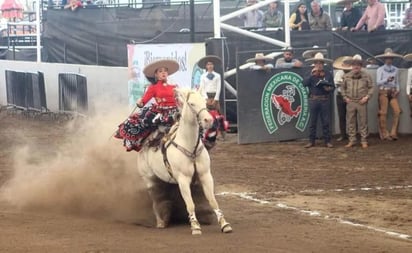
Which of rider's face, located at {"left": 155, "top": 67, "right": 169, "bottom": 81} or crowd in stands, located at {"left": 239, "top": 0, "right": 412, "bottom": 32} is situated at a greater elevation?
crowd in stands, located at {"left": 239, "top": 0, "right": 412, "bottom": 32}

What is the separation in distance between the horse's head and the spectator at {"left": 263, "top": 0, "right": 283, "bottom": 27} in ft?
46.3

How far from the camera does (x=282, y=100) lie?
1927cm

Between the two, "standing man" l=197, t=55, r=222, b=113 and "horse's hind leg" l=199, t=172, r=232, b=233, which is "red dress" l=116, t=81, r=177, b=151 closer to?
"horse's hind leg" l=199, t=172, r=232, b=233

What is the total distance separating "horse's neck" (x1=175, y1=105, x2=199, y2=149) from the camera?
32.2ft

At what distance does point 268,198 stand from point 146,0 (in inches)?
634

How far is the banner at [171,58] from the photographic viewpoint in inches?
797

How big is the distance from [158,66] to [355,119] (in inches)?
322

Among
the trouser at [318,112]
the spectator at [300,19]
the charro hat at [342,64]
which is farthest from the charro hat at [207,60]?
the spectator at [300,19]

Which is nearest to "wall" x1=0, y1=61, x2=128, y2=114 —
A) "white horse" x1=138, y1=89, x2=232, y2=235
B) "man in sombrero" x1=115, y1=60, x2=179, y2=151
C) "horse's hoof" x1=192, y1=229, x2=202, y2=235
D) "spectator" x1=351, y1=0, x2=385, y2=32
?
"spectator" x1=351, y1=0, x2=385, y2=32

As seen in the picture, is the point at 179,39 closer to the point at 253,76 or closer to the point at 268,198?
the point at 253,76

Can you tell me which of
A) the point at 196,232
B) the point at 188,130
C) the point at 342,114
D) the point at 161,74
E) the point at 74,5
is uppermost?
the point at 74,5

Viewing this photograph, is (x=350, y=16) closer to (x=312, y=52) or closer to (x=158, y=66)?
(x=312, y=52)

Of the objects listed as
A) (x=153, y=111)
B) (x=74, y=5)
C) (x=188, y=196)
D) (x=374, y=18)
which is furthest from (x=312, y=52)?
(x=188, y=196)

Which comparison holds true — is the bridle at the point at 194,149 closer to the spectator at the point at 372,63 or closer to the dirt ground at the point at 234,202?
the dirt ground at the point at 234,202
